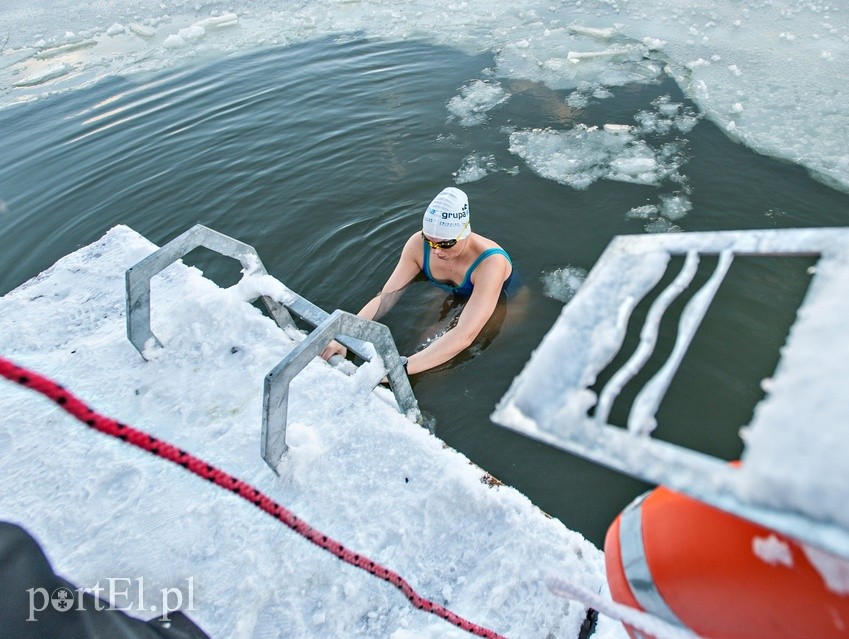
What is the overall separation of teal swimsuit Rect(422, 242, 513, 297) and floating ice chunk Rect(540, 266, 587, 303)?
376 millimetres

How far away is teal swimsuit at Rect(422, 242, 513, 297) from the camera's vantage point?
4.14 metres

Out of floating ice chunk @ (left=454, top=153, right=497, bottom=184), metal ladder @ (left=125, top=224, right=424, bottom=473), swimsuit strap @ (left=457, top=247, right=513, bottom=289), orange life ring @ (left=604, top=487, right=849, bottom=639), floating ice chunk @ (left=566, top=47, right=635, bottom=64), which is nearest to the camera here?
orange life ring @ (left=604, top=487, right=849, bottom=639)

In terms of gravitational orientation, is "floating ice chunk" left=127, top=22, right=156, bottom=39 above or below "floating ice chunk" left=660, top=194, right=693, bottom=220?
above

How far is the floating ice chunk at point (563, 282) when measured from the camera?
176 inches

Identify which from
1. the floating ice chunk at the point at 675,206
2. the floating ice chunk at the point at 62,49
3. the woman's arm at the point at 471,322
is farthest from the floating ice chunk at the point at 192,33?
the floating ice chunk at the point at 675,206

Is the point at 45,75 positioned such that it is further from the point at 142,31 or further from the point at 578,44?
the point at 578,44

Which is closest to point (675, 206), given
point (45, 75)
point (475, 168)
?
point (475, 168)

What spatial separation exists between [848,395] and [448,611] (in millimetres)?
1460

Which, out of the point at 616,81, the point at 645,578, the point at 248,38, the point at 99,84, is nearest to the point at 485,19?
the point at 616,81

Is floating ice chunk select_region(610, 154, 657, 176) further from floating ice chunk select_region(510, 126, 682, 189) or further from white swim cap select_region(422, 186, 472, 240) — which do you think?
white swim cap select_region(422, 186, 472, 240)

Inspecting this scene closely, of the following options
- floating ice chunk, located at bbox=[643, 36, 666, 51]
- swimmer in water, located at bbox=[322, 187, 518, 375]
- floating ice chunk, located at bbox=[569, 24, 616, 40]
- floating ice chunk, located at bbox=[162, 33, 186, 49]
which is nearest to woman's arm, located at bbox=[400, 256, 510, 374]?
swimmer in water, located at bbox=[322, 187, 518, 375]
